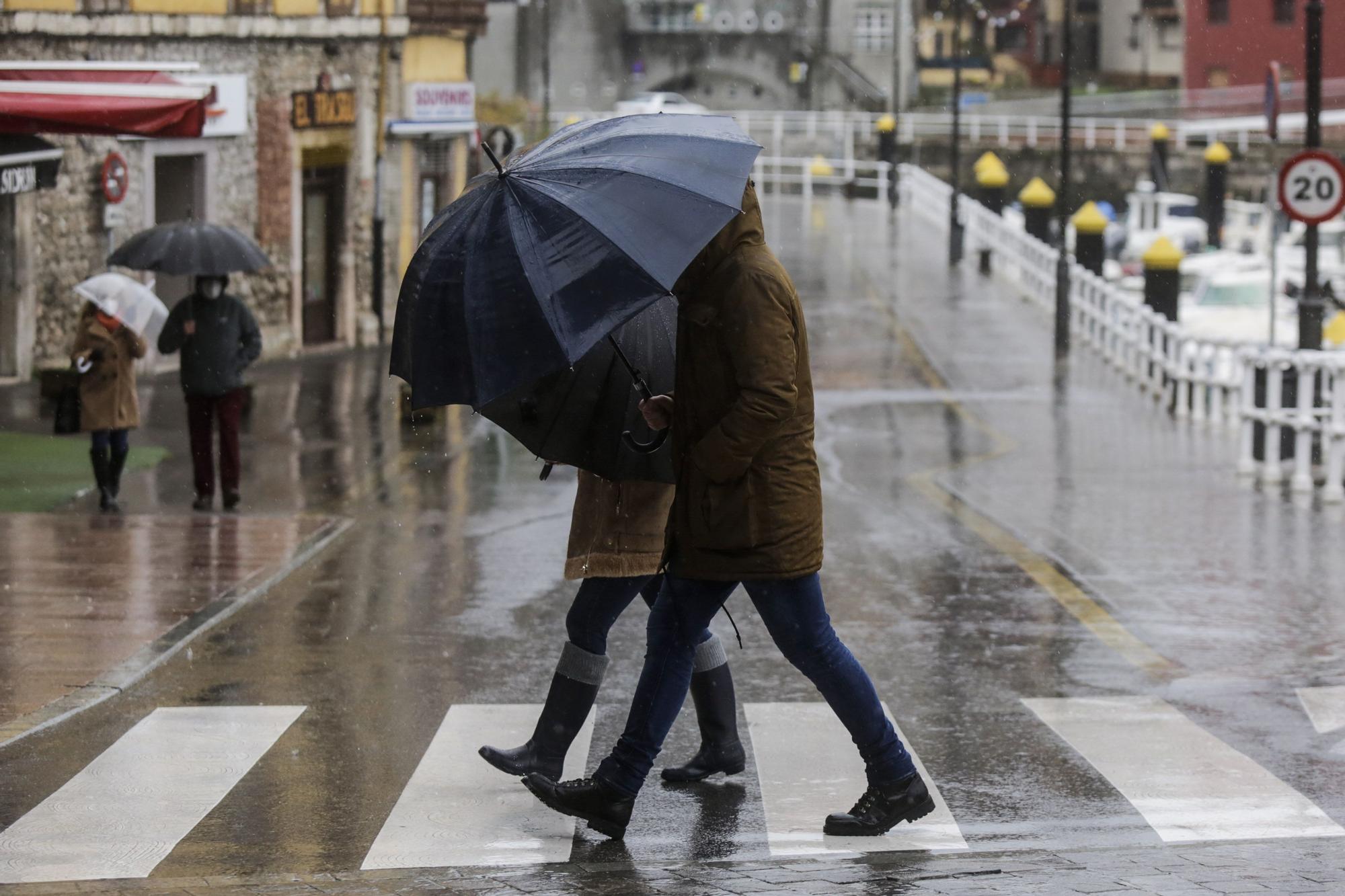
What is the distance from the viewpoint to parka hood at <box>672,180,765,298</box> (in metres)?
5.76

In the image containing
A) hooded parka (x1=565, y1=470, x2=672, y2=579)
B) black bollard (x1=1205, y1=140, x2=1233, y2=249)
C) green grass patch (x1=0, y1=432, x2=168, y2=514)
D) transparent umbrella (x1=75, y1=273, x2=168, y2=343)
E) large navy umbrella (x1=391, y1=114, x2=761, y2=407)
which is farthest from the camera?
black bollard (x1=1205, y1=140, x2=1233, y2=249)

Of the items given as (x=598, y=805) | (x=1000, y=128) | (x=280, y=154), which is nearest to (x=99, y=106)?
(x=598, y=805)

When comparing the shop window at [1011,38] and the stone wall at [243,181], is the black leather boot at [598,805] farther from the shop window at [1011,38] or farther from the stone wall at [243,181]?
the shop window at [1011,38]

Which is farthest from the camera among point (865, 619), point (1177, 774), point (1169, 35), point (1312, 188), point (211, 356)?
point (1169, 35)

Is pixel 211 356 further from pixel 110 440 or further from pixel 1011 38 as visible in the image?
pixel 1011 38

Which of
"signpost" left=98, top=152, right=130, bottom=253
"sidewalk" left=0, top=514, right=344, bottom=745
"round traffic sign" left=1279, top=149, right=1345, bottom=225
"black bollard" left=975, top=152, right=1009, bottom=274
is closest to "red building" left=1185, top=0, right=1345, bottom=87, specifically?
"black bollard" left=975, top=152, right=1009, bottom=274

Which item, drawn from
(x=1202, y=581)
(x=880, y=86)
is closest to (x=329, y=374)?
(x=1202, y=581)

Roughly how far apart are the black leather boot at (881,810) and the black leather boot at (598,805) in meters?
0.58

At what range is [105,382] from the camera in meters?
13.3

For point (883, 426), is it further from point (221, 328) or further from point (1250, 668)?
point (1250, 668)

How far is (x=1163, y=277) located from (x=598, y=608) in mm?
19468

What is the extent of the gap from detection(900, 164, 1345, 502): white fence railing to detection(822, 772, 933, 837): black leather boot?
9114 mm

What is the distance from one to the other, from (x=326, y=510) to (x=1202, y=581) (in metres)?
5.79

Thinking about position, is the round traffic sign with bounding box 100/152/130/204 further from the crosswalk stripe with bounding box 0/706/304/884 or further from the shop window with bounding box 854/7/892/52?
the shop window with bounding box 854/7/892/52
